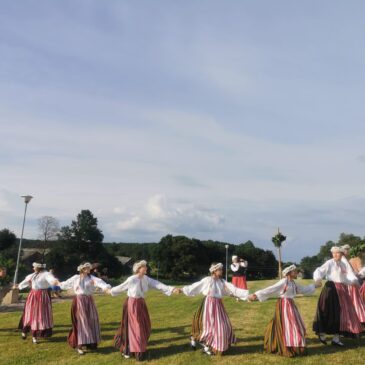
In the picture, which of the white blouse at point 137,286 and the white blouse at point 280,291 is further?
the white blouse at point 137,286

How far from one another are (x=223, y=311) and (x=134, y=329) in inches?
82.2

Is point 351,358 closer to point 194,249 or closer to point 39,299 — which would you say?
point 39,299

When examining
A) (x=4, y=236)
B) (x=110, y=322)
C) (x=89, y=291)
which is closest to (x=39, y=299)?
(x=89, y=291)

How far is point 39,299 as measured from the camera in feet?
39.2

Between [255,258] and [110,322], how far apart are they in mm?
68524

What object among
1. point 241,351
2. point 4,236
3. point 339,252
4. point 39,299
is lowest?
point 241,351

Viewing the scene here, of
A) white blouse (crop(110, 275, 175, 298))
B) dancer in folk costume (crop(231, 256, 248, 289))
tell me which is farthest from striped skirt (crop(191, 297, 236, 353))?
dancer in folk costume (crop(231, 256, 248, 289))

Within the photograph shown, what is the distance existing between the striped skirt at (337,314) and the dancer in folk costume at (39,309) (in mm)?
6830

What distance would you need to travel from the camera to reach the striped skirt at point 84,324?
33.9 feet

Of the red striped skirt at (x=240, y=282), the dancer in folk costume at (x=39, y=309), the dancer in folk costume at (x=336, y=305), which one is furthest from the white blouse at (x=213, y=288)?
the red striped skirt at (x=240, y=282)

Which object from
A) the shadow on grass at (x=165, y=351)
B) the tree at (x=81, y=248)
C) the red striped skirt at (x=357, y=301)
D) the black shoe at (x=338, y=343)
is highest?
the tree at (x=81, y=248)

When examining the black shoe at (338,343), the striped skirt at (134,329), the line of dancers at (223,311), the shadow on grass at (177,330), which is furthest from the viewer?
the shadow on grass at (177,330)

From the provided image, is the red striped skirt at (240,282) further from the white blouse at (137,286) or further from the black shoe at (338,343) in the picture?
the white blouse at (137,286)

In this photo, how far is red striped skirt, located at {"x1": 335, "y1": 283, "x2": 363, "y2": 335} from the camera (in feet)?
33.1
